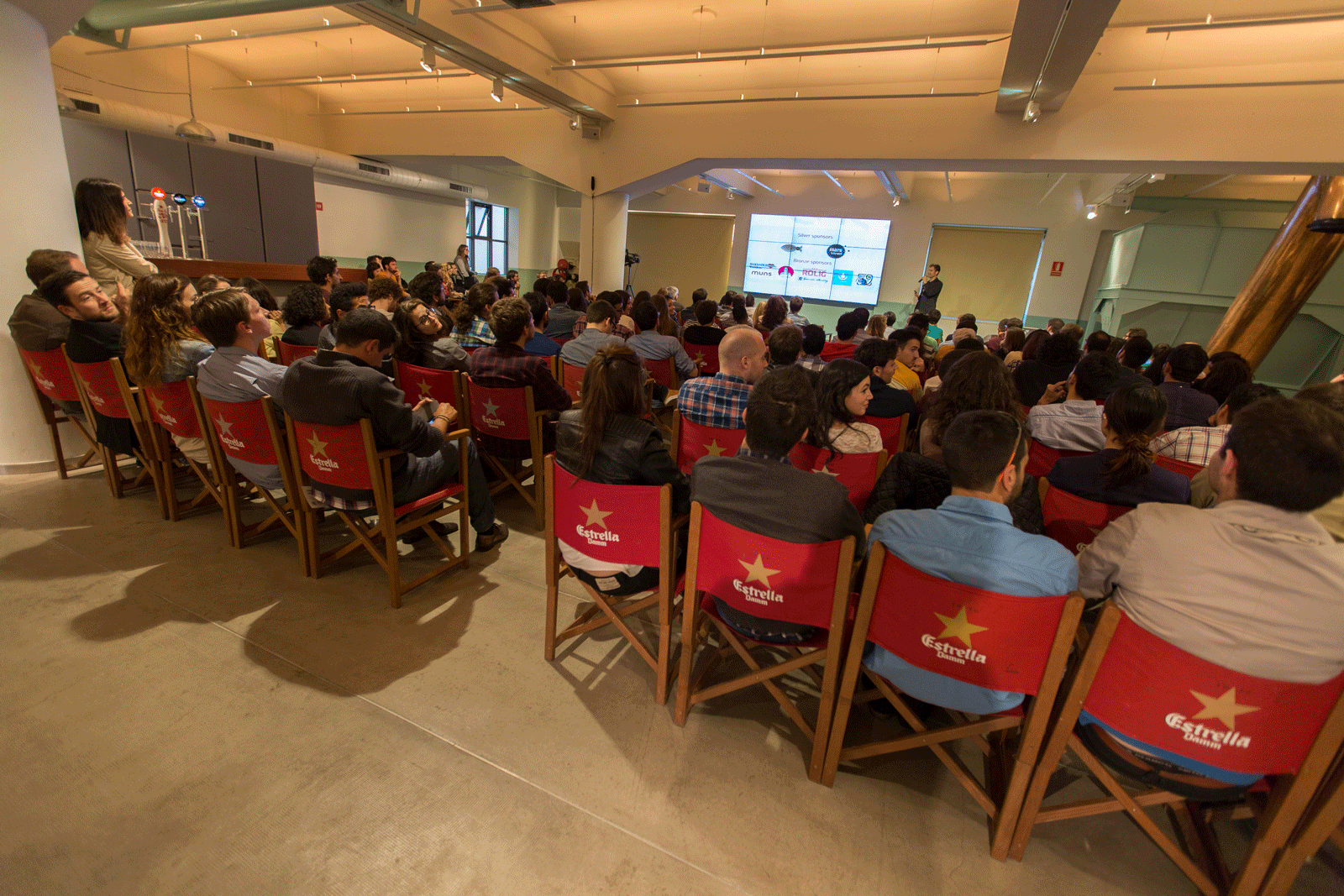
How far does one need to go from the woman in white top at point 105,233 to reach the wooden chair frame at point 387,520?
235 centimetres

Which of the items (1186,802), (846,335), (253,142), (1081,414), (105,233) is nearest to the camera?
(1186,802)

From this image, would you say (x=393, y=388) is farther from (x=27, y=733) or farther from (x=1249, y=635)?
(x=1249, y=635)

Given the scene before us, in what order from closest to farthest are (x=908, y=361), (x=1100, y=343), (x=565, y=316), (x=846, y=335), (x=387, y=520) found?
(x=387, y=520) → (x=908, y=361) → (x=1100, y=343) → (x=565, y=316) → (x=846, y=335)

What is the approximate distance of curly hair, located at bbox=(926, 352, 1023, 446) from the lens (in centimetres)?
215

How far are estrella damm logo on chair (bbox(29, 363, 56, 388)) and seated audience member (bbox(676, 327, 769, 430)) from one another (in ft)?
11.3

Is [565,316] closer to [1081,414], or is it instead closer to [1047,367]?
[1047,367]

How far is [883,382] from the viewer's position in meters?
2.93

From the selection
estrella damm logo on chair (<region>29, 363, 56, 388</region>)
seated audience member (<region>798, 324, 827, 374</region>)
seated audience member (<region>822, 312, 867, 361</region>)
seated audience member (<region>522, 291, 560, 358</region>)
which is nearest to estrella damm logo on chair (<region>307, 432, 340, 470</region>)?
seated audience member (<region>522, 291, 560, 358</region>)

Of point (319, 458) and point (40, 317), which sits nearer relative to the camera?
point (319, 458)

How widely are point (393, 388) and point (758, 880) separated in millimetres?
1949

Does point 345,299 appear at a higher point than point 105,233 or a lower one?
lower

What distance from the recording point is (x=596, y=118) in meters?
7.79

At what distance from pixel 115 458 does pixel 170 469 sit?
621mm

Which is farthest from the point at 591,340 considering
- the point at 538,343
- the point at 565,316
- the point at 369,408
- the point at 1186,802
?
the point at 1186,802
